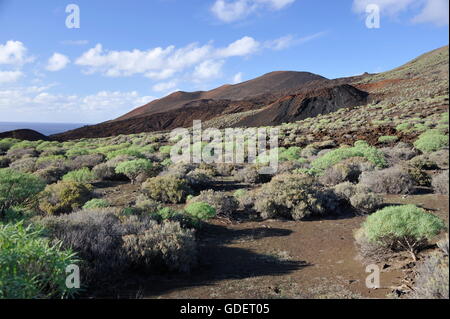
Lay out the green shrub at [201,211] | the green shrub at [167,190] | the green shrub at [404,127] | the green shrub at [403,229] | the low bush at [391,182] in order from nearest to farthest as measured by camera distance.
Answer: the green shrub at [403,229] < the green shrub at [201,211] < the low bush at [391,182] < the green shrub at [167,190] < the green shrub at [404,127]

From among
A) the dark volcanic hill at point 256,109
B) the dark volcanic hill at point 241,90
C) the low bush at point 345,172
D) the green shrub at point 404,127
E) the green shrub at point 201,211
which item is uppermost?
the dark volcanic hill at point 241,90

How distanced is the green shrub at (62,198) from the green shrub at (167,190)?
5.88 feet

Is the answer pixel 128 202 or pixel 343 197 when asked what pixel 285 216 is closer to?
pixel 343 197

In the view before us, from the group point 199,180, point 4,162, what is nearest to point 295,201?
point 199,180

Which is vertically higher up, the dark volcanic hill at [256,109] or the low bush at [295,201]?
the dark volcanic hill at [256,109]

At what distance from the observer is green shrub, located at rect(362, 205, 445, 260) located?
4957mm

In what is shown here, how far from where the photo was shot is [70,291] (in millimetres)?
3576

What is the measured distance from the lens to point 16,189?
23.5ft

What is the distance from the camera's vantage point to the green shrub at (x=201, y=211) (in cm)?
770

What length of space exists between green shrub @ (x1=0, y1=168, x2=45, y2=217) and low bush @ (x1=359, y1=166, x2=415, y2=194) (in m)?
8.22

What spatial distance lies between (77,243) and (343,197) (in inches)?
251

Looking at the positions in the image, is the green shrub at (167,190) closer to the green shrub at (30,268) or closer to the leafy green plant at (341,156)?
the leafy green plant at (341,156)

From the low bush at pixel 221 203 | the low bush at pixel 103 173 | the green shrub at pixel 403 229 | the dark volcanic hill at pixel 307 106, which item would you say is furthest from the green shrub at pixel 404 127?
the dark volcanic hill at pixel 307 106
